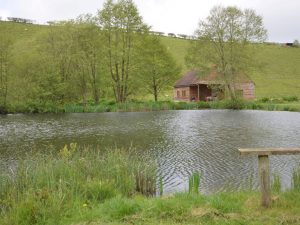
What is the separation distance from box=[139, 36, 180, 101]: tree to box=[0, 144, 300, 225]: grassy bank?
40.1 metres

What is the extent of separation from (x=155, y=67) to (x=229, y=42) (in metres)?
10.1

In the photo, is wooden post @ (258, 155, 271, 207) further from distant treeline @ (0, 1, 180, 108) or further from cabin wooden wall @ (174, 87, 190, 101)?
cabin wooden wall @ (174, 87, 190, 101)

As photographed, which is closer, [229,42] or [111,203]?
[111,203]

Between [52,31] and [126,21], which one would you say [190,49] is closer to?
[126,21]

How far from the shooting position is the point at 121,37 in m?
46.1

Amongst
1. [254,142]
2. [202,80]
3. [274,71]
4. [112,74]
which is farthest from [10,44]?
[274,71]

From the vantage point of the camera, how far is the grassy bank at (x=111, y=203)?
18.8ft

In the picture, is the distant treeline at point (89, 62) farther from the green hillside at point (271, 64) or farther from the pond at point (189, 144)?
the pond at point (189, 144)

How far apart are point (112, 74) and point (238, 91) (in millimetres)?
16332

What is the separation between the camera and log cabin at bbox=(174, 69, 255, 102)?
47.1m

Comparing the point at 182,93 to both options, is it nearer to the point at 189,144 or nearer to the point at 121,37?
the point at 121,37

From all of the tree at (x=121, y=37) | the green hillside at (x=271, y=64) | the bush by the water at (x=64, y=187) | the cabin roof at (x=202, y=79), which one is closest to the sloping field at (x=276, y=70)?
the green hillside at (x=271, y=64)

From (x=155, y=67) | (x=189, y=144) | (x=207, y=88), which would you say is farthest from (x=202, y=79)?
(x=189, y=144)

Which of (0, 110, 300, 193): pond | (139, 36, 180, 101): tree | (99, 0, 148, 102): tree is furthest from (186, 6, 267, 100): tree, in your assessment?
(0, 110, 300, 193): pond
